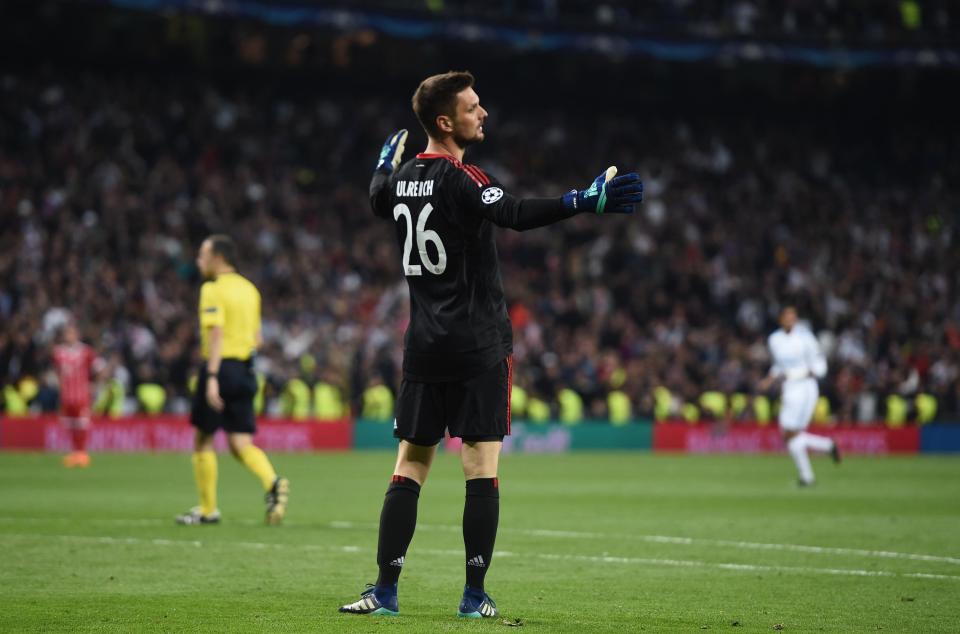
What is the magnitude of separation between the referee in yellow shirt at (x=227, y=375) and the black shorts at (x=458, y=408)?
5.03 meters

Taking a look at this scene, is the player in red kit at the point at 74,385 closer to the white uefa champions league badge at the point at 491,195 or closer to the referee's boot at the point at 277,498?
the referee's boot at the point at 277,498

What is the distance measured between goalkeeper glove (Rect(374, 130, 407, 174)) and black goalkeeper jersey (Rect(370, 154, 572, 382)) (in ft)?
1.17

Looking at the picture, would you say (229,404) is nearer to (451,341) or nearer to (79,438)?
(451,341)

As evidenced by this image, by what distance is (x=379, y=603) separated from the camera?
22.5 feet

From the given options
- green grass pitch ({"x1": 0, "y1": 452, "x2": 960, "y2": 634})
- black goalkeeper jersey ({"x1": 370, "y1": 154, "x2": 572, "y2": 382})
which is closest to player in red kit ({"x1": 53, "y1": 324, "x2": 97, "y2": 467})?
green grass pitch ({"x1": 0, "y1": 452, "x2": 960, "y2": 634})

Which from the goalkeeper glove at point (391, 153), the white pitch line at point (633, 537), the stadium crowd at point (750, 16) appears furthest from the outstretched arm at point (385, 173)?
the stadium crowd at point (750, 16)

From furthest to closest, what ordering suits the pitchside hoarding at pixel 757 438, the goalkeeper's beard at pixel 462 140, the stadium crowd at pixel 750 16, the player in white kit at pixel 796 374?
1. the stadium crowd at pixel 750 16
2. the pitchside hoarding at pixel 757 438
3. the player in white kit at pixel 796 374
4. the goalkeeper's beard at pixel 462 140

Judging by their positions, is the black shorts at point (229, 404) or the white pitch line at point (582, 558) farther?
the black shorts at point (229, 404)

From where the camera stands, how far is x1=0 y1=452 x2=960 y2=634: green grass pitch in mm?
6984

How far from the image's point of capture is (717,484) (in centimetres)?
1911

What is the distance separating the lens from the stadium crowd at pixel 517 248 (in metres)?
27.4

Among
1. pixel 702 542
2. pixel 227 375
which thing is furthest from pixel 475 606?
pixel 227 375

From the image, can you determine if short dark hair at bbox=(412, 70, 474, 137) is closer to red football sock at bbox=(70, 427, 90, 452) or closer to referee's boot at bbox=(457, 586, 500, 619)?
referee's boot at bbox=(457, 586, 500, 619)

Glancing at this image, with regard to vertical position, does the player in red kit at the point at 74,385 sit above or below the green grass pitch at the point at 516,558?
above
